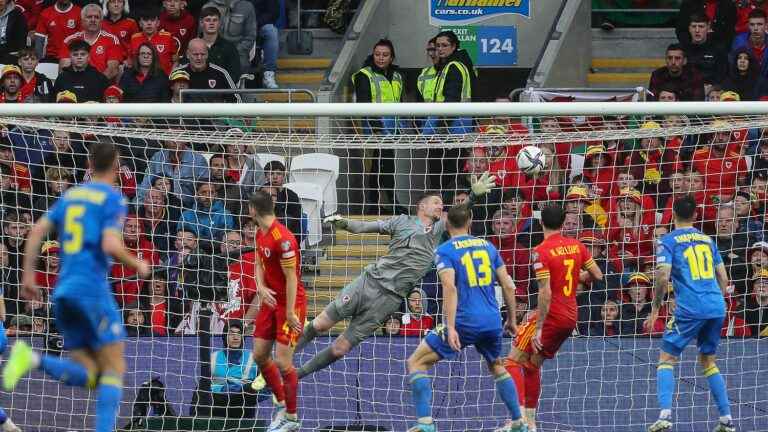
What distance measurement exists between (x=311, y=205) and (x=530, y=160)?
9.08 ft

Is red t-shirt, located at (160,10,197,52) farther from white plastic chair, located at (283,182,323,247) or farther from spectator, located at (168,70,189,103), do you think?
white plastic chair, located at (283,182,323,247)

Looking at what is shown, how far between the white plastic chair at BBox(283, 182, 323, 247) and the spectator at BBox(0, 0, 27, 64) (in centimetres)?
487

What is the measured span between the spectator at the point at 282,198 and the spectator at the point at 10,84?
3.70 metres

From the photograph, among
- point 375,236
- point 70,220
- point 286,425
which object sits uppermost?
point 70,220

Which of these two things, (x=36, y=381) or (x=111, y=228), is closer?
(x=111, y=228)

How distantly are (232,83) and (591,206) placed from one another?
15.0ft

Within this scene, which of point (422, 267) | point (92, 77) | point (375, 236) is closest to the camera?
point (422, 267)

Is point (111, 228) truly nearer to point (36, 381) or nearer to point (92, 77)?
point (36, 381)

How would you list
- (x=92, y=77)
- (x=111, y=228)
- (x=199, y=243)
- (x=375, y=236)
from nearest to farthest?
1. (x=111, y=228)
2. (x=199, y=243)
3. (x=375, y=236)
4. (x=92, y=77)

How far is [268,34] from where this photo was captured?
18.2 m

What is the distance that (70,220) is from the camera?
9711 mm

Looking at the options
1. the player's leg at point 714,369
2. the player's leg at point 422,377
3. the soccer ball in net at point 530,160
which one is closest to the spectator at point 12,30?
the soccer ball in net at point 530,160

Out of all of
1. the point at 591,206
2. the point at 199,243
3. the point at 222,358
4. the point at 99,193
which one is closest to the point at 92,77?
the point at 199,243

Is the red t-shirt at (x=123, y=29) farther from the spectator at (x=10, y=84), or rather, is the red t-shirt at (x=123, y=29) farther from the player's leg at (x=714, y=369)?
the player's leg at (x=714, y=369)
